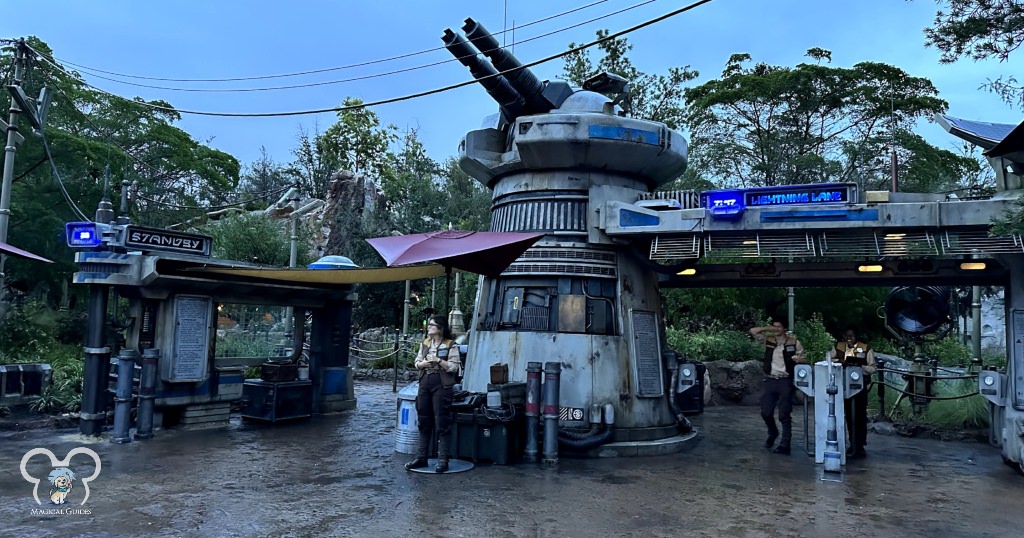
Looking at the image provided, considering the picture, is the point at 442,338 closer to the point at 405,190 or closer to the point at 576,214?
the point at 576,214

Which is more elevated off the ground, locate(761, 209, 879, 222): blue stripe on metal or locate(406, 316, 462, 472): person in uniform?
locate(761, 209, 879, 222): blue stripe on metal

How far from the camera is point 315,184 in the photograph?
144ft

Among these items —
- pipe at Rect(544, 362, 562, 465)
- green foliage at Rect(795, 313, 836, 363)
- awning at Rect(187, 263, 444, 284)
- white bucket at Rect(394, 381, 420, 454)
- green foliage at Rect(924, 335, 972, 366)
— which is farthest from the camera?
green foliage at Rect(795, 313, 836, 363)

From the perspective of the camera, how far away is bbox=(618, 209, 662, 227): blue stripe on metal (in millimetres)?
9805

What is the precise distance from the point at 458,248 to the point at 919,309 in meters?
11.0

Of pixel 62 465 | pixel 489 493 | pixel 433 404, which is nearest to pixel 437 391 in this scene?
pixel 433 404

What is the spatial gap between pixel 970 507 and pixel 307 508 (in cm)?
645

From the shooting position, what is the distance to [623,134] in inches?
393

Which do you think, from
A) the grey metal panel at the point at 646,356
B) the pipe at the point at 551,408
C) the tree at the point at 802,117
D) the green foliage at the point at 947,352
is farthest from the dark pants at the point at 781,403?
the tree at the point at 802,117

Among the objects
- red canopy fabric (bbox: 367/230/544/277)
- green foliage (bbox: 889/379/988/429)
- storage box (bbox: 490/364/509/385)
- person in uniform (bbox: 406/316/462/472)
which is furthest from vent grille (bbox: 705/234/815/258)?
green foliage (bbox: 889/379/988/429)

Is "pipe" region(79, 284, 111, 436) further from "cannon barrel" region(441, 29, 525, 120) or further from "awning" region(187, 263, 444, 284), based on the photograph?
"cannon barrel" region(441, 29, 525, 120)

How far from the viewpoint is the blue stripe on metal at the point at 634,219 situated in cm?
980

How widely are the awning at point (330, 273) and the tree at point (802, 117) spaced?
1901 cm

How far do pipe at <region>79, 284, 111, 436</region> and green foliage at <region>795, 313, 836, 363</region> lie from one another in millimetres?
14644
